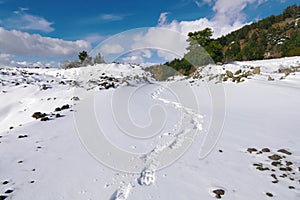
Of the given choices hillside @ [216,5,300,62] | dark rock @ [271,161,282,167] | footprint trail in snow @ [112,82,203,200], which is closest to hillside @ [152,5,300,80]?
hillside @ [216,5,300,62]

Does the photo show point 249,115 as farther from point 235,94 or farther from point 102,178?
point 102,178

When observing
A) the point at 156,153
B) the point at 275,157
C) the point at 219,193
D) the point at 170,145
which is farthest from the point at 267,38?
the point at 219,193

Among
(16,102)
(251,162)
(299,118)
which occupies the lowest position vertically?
(16,102)

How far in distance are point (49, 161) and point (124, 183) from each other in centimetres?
214

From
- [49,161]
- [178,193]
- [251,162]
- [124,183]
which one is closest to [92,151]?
[49,161]

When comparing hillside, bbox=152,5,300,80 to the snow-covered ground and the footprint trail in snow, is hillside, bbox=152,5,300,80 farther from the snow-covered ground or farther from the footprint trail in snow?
the footprint trail in snow

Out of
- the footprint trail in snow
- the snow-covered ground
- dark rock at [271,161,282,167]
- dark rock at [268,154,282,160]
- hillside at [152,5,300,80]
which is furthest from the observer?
hillside at [152,5,300,80]

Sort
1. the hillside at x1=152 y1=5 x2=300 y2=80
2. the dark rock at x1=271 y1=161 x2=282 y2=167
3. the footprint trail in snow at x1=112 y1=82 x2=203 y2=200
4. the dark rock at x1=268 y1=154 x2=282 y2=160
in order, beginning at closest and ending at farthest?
the footprint trail in snow at x1=112 y1=82 x2=203 y2=200, the dark rock at x1=271 y1=161 x2=282 y2=167, the dark rock at x1=268 y1=154 x2=282 y2=160, the hillside at x1=152 y1=5 x2=300 y2=80

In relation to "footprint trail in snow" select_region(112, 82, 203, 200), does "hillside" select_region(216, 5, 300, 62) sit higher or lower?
higher

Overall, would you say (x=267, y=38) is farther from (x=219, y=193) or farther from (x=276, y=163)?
(x=219, y=193)

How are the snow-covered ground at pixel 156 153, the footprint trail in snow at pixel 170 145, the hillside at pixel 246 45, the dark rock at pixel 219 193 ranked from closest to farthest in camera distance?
the dark rock at pixel 219 193 → the snow-covered ground at pixel 156 153 → the footprint trail in snow at pixel 170 145 → the hillside at pixel 246 45

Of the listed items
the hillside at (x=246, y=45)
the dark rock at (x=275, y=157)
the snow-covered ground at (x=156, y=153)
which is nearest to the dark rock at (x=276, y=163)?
the snow-covered ground at (x=156, y=153)

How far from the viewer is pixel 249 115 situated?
31.3 ft

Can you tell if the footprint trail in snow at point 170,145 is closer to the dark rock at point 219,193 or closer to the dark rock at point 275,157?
the dark rock at point 219,193
